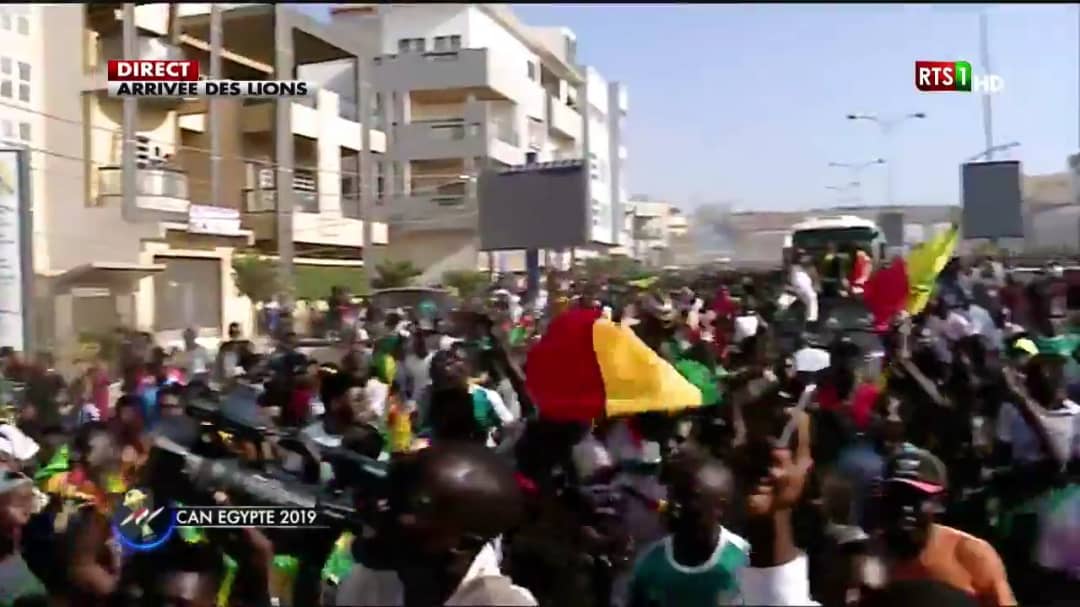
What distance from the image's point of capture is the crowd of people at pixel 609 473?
2.64 meters

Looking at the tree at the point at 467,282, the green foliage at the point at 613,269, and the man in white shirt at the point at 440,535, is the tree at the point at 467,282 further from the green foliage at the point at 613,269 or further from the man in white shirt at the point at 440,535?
the man in white shirt at the point at 440,535

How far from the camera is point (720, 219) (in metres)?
10.9

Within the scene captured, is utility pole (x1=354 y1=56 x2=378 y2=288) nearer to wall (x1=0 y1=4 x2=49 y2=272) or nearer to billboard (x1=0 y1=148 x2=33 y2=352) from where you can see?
wall (x1=0 y1=4 x2=49 y2=272)

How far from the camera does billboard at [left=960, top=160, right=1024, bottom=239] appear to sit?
723 centimetres

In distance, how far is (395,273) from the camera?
17141 millimetres

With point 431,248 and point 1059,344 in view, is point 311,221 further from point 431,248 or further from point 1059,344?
point 1059,344

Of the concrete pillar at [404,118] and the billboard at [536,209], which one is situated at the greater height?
the concrete pillar at [404,118]

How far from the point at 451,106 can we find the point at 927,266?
35.9 feet

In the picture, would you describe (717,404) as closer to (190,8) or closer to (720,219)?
(720,219)

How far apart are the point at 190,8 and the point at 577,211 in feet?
31.4

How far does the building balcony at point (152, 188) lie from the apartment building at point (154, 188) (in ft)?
0.07

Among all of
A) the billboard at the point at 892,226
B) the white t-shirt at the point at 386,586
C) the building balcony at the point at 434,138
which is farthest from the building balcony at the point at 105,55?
the white t-shirt at the point at 386,586

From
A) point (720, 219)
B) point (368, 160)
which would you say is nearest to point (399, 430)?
point (720, 219)

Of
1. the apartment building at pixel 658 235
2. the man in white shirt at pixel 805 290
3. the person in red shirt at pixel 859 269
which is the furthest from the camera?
the apartment building at pixel 658 235
